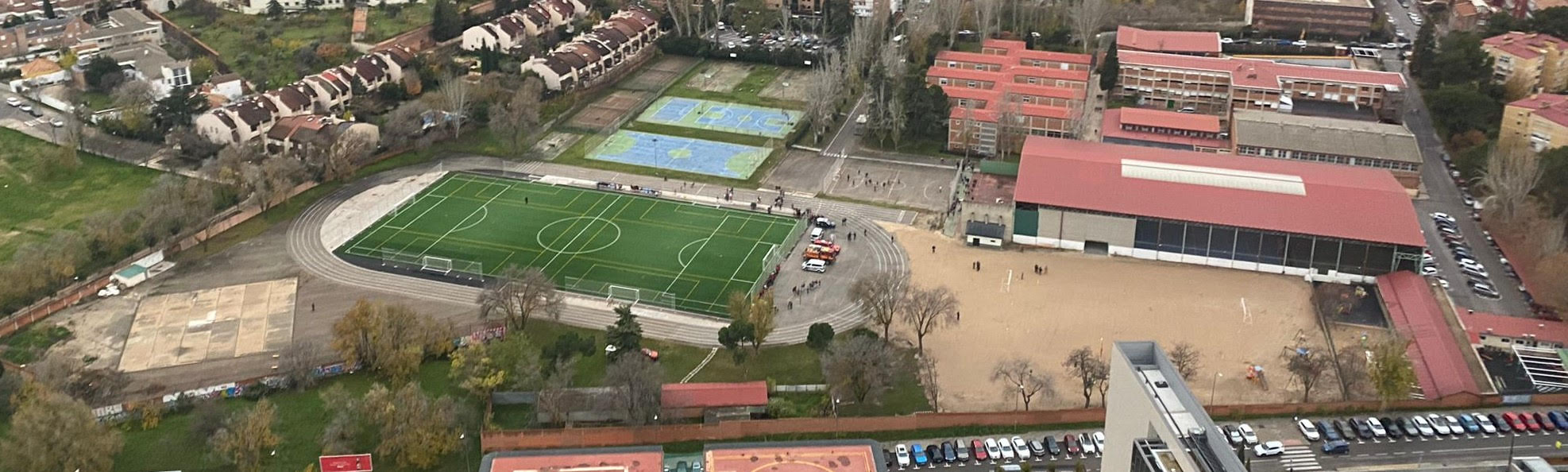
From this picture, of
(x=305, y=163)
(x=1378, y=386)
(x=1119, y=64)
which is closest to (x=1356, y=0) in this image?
(x=1119, y=64)

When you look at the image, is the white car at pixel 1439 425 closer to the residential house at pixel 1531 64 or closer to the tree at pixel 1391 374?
the tree at pixel 1391 374

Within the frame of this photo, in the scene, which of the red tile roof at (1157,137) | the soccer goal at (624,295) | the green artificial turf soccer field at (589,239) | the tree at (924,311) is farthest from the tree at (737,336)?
the red tile roof at (1157,137)

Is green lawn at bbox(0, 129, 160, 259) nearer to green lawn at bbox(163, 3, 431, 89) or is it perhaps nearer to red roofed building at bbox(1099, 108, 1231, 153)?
green lawn at bbox(163, 3, 431, 89)

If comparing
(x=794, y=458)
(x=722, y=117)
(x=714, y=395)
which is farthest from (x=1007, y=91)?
(x=794, y=458)

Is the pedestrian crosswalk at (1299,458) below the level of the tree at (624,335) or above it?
below

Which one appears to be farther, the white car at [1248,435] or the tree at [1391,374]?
the tree at [1391,374]

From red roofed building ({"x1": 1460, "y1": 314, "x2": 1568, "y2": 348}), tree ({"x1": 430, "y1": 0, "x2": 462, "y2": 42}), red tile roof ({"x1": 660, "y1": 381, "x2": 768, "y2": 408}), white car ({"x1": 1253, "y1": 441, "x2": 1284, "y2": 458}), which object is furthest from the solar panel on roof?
tree ({"x1": 430, "y1": 0, "x2": 462, "y2": 42})
